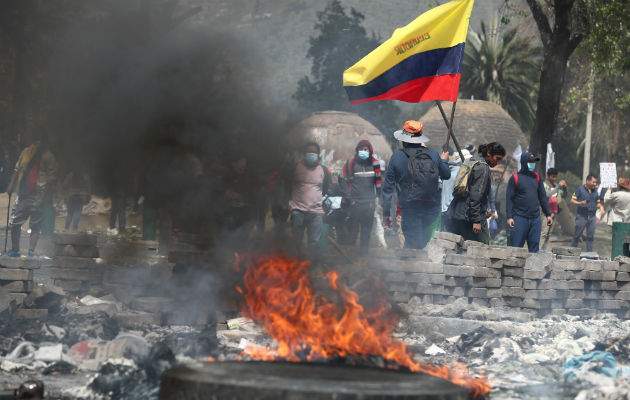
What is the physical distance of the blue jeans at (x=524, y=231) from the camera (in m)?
10.4

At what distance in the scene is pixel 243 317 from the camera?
26.6 ft

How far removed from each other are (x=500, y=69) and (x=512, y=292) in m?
32.8

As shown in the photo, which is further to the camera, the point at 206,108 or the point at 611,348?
the point at 206,108

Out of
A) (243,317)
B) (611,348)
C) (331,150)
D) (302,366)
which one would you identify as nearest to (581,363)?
(611,348)

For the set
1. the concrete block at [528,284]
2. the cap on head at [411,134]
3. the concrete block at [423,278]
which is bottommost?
the concrete block at [528,284]

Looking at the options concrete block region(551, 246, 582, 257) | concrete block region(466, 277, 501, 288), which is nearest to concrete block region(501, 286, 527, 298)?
concrete block region(466, 277, 501, 288)

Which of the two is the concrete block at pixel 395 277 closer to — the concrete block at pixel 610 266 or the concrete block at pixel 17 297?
the concrete block at pixel 610 266

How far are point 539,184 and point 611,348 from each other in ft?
12.0

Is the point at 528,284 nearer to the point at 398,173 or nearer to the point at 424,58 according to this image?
the point at 398,173

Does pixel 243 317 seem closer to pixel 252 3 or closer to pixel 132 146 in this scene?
pixel 132 146

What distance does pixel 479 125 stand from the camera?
3042 cm

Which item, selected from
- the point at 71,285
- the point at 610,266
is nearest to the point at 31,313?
the point at 71,285

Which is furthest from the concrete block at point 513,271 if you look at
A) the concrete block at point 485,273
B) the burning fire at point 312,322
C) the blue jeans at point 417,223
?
the burning fire at point 312,322

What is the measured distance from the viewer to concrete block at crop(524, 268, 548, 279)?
9391mm
